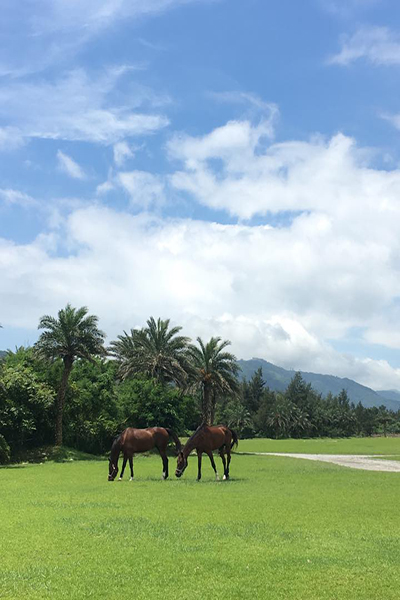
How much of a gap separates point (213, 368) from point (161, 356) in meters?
6.18

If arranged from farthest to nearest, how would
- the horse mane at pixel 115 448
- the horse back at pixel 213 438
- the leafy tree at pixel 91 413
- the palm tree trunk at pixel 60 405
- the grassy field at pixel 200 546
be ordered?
the leafy tree at pixel 91 413 < the palm tree trunk at pixel 60 405 < the horse mane at pixel 115 448 < the horse back at pixel 213 438 < the grassy field at pixel 200 546

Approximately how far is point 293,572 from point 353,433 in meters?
143

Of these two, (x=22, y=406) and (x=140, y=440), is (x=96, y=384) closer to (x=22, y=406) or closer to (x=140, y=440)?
(x=22, y=406)

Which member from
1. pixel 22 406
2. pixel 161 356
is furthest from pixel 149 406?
pixel 22 406

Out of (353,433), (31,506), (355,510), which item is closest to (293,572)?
(355,510)

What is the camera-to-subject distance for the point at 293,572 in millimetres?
8250

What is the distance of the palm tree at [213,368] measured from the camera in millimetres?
53375

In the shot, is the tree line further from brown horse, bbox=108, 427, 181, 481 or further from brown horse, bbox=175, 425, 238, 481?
brown horse, bbox=175, 425, 238, 481

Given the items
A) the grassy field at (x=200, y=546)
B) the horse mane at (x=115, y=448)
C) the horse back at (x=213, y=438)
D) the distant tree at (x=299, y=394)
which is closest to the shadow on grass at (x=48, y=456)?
the horse mane at (x=115, y=448)

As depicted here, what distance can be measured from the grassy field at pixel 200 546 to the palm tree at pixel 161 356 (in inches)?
1302

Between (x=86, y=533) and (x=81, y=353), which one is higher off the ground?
(x=81, y=353)

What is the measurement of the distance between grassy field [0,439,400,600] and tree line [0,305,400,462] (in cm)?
2315

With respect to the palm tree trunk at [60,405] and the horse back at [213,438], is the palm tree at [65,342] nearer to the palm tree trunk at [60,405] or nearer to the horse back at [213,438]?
the palm tree trunk at [60,405]

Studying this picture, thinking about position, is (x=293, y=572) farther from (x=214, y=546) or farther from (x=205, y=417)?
(x=205, y=417)
